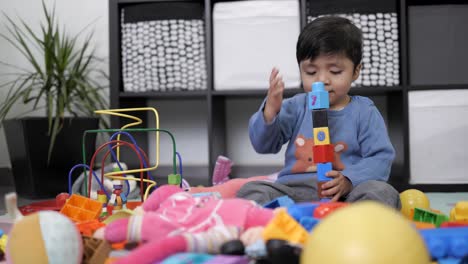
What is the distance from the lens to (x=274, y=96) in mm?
1024

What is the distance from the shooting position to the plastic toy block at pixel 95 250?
2.32 ft

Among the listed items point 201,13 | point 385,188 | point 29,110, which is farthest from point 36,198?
point 385,188

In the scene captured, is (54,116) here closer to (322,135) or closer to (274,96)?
(274,96)

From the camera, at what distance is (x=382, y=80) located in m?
1.84

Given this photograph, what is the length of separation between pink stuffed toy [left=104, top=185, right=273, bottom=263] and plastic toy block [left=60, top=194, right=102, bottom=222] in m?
0.24

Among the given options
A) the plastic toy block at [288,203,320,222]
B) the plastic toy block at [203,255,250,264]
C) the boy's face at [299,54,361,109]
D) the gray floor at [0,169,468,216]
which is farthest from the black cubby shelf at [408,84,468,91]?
the plastic toy block at [203,255,250,264]

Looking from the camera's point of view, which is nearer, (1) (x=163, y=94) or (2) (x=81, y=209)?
(2) (x=81, y=209)

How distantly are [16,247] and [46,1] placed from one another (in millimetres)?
1856

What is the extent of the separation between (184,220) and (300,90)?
48.3 inches

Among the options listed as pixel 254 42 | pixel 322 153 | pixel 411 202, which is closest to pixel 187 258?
pixel 322 153

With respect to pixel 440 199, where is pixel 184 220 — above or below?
above

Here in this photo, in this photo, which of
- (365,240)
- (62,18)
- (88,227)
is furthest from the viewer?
(62,18)

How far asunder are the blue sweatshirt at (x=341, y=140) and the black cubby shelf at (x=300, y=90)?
71cm

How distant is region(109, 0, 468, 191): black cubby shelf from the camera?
5.94 feet
